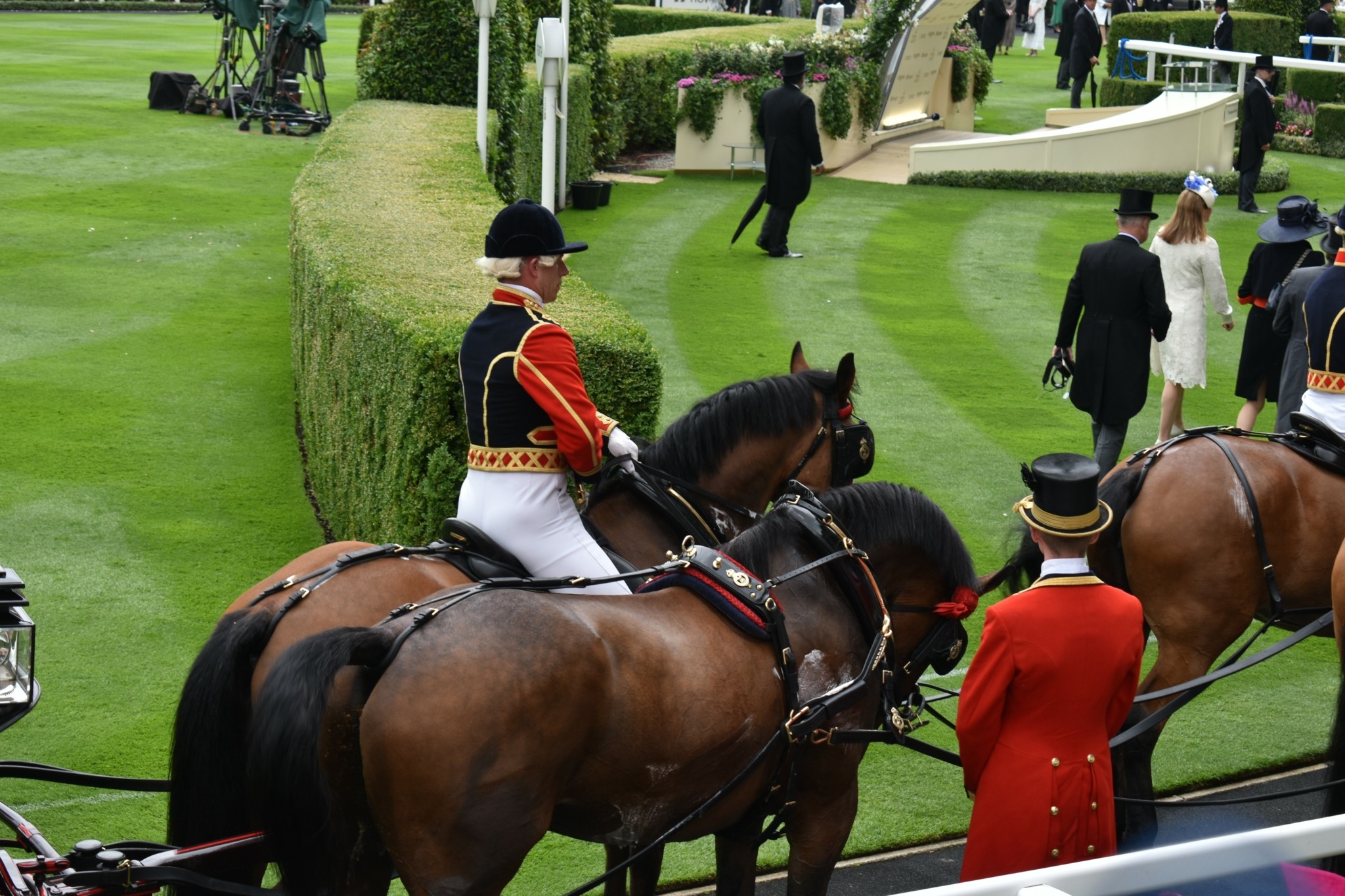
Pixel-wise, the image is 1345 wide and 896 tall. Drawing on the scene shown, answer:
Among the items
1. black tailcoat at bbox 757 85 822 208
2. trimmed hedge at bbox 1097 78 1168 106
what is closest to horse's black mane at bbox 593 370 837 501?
black tailcoat at bbox 757 85 822 208

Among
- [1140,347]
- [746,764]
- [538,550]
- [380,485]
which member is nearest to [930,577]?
[746,764]

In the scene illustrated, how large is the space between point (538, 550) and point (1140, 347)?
5.12 m

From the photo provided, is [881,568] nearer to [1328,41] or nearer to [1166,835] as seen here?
[1166,835]

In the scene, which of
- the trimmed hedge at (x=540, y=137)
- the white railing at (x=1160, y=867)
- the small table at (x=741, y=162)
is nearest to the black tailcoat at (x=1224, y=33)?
the small table at (x=741, y=162)

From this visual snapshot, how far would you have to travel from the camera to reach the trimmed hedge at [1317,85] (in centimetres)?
2497

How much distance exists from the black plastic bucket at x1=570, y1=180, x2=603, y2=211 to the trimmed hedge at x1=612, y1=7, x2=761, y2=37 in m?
13.9

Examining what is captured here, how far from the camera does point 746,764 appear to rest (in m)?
3.72

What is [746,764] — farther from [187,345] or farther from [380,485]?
[187,345]

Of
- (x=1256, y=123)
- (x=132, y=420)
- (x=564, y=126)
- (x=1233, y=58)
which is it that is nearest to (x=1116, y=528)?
(x=132, y=420)

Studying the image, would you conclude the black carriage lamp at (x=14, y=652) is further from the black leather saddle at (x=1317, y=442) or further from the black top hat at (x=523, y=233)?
the black leather saddle at (x=1317, y=442)

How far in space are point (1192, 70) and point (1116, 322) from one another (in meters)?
20.8

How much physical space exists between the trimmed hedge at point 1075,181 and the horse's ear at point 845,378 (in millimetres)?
16279

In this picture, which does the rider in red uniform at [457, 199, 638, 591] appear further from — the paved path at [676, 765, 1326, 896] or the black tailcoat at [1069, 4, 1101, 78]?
the black tailcoat at [1069, 4, 1101, 78]

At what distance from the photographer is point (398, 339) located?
6.05m
